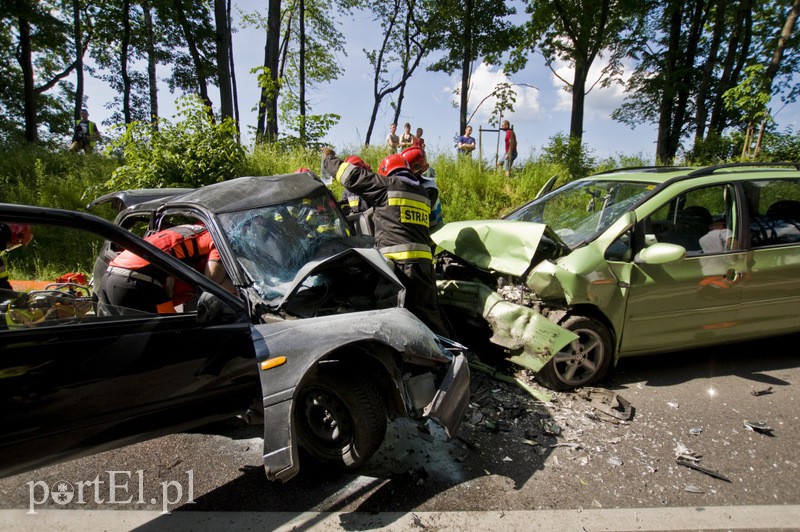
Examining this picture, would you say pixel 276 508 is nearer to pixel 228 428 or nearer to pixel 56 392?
pixel 228 428

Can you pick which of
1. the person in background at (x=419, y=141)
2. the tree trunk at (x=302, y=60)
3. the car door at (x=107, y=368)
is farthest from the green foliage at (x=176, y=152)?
the tree trunk at (x=302, y=60)

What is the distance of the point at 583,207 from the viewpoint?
4.51m

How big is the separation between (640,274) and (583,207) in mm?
1043

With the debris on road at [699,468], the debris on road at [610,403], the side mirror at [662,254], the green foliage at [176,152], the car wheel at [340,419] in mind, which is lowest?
the debris on road at [699,468]

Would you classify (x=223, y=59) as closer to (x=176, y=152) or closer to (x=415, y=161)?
(x=176, y=152)

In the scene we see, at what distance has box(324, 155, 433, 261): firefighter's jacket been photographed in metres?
3.98

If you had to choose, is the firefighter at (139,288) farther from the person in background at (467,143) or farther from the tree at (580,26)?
the tree at (580,26)

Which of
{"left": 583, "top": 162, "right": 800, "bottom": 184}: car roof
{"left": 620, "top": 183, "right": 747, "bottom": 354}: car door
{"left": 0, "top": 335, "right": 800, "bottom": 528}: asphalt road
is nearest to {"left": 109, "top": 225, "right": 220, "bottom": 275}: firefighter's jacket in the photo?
{"left": 0, "top": 335, "right": 800, "bottom": 528}: asphalt road

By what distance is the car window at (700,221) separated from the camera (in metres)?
3.93

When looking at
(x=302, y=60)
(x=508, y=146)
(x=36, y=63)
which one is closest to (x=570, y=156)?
(x=508, y=146)

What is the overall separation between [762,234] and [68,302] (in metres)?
5.42

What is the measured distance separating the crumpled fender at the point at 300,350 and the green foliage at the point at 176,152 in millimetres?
6477

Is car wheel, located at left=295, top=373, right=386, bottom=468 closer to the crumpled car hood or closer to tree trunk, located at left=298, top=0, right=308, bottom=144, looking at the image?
the crumpled car hood

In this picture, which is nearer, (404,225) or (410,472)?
(410,472)
